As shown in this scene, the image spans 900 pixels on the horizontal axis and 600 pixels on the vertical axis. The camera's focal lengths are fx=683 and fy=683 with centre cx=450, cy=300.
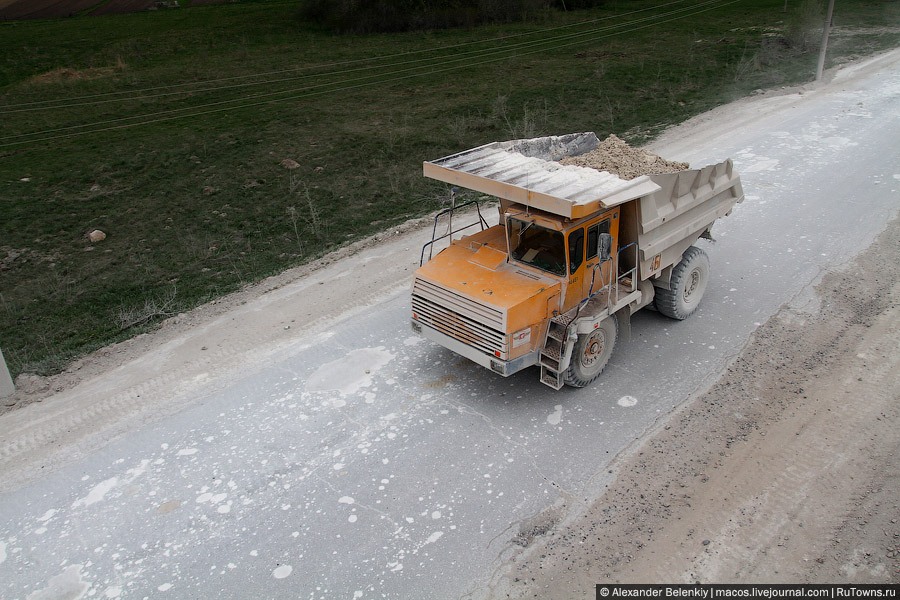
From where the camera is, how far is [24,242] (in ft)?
43.2

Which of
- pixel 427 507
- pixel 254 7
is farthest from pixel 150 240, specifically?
pixel 254 7

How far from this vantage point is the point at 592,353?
27.2ft

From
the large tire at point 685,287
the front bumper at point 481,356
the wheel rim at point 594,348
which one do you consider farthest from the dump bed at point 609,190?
the front bumper at point 481,356

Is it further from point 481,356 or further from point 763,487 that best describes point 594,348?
point 763,487

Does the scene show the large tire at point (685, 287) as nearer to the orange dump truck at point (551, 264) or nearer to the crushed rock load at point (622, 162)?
the orange dump truck at point (551, 264)

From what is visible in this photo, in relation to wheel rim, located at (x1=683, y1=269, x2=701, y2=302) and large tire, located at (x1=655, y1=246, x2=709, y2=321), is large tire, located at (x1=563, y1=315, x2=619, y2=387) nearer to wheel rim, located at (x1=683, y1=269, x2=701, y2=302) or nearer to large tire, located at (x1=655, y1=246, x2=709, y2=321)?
large tire, located at (x1=655, y1=246, x2=709, y2=321)

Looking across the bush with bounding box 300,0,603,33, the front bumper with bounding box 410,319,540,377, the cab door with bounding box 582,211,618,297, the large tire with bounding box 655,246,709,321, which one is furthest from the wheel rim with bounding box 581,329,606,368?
the bush with bounding box 300,0,603,33

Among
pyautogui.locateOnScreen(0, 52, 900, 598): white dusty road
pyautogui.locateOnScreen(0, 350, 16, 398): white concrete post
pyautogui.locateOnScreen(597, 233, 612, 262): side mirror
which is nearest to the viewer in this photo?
pyautogui.locateOnScreen(0, 52, 900, 598): white dusty road

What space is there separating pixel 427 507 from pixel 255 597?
1.75 meters

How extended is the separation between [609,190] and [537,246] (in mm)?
1047

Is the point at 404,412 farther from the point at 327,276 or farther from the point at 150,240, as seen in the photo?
the point at 150,240

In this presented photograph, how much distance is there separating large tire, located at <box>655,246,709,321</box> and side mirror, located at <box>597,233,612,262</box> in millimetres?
1784

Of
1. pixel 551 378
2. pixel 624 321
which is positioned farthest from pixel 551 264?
pixel 624 321

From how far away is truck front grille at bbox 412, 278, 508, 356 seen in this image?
7.51 m
